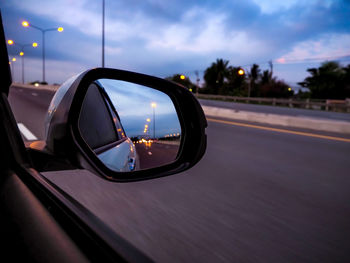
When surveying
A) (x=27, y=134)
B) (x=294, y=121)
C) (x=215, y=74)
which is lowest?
(x=27, y=134)

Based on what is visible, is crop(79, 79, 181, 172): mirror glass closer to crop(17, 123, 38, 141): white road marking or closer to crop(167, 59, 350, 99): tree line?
crop(17, 123, 38, 141): white road marking

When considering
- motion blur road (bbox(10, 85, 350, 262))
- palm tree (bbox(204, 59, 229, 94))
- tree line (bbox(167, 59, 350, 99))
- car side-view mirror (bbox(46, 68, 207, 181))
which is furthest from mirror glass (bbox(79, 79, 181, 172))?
palm tree (bbox(204, 59, 229, 94))

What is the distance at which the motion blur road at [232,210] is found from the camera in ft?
6.87

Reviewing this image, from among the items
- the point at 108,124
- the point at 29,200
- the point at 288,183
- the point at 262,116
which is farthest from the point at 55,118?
the point at 262,116

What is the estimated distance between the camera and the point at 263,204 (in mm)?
3020

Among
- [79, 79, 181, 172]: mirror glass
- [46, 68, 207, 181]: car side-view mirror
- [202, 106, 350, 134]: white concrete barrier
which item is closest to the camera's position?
[46, 68, 207, 181]: car side-view mirror

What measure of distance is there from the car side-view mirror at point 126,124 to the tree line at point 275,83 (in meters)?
42.3

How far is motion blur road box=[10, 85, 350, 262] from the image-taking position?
A: 2.09 meters

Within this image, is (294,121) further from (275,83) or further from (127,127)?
(275,83)

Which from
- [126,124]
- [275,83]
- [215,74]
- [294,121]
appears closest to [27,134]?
[126,124]

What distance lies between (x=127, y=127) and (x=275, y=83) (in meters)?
69.3

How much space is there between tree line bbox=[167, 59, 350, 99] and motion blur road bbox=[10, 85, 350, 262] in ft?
131

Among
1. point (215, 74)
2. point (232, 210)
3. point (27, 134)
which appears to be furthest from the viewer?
point (215, 74)

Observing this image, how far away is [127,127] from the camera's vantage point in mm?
1495
